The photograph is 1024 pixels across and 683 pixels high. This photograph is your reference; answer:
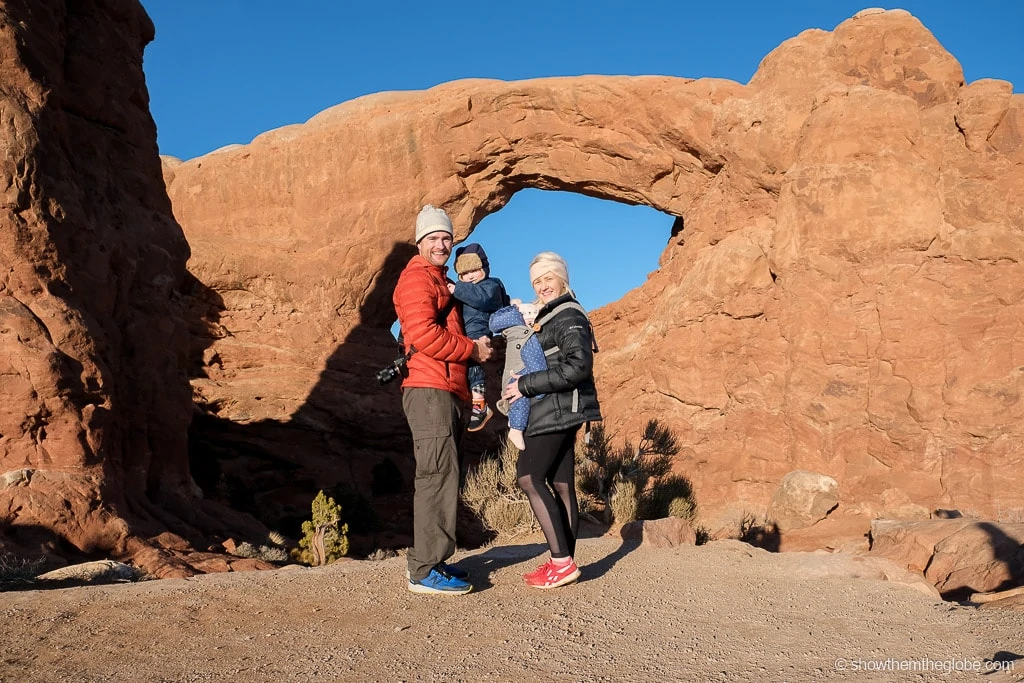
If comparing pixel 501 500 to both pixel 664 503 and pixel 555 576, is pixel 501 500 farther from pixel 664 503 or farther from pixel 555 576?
pixel 555 576

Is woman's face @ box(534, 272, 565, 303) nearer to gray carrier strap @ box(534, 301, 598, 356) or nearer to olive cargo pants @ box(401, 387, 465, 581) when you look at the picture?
gray carrier strap @ box(534, 301, 598, 356)

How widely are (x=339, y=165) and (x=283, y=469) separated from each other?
23.0 feet

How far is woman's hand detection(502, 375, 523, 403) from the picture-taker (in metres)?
4.69

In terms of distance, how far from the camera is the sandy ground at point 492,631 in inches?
129

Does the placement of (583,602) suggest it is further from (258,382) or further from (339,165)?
(339,165)

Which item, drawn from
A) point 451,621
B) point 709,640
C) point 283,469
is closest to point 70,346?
point 451,621

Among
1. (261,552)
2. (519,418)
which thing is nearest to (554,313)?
(519,418)

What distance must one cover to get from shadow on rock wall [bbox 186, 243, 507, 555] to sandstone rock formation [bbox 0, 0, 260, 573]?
18.0 ft

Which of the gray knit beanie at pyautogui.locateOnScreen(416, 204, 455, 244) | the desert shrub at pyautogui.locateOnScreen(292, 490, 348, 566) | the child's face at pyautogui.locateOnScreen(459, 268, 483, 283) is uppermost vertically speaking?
the gray knit beanie at pyautogui.locateOnScreen(416, 204, 455, 244)

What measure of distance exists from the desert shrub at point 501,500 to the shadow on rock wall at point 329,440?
7144 millimetres

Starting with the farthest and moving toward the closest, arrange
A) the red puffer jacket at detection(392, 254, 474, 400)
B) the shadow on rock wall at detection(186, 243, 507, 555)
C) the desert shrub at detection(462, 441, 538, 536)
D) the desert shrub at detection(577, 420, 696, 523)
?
the shadow on rock wall at detection(186, 243, 507, 555)
the desert shrub at detection(577, 420, 696, 523)
the desert shrub at detection(462, 441, 538, 536)
the red puffer jacket at detection(392, 254, 474, 400)

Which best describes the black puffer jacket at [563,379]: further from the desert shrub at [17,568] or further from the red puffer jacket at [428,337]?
the desert shrub at [17,568]

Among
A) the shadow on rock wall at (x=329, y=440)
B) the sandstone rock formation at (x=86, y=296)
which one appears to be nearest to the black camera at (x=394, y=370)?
the sandstone rock formation at (x=86, y=296)

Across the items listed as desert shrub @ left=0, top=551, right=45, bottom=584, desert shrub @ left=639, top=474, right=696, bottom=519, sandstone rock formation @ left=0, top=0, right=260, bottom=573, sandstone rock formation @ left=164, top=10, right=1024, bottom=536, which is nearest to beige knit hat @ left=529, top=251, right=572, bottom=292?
desert shrub @ left=0, top=551, right=45, bottom=584
